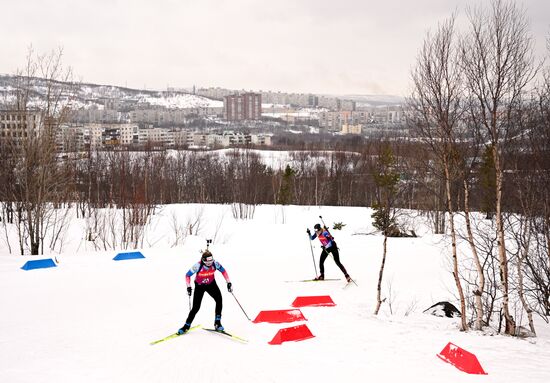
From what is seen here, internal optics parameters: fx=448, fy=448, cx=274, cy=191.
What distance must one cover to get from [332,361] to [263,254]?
13880 millimetres

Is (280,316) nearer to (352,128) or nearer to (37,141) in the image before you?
(37,141)

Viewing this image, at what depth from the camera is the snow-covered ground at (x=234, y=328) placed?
7457 mm

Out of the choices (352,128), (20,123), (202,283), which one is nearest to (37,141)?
Answer: (20,123)

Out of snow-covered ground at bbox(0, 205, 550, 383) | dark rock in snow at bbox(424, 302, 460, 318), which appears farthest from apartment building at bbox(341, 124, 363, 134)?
dark rock in snow at bbox(424, 302, 460, 318)

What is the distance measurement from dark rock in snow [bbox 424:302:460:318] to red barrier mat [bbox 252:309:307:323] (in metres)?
4.06

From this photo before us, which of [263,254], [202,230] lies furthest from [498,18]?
[202,230]

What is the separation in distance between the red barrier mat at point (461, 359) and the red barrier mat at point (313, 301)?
15.4 feet

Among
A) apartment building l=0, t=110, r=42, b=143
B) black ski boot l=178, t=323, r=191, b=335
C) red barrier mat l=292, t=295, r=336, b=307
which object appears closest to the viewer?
black ski boot l=178, t=323, r=191, b=335

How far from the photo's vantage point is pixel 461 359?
25.0ft

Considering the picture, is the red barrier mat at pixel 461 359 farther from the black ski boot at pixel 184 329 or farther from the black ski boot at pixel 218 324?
the black ski boot at pixel 184 329

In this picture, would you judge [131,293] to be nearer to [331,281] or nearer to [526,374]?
[331,281]

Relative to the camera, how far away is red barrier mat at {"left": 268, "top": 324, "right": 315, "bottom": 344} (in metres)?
8.92

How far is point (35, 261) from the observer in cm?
1623

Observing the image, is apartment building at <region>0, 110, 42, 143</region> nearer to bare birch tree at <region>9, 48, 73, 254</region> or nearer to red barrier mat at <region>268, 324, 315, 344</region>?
bare birch tree at <region>9, 48, 73, 254</region>
